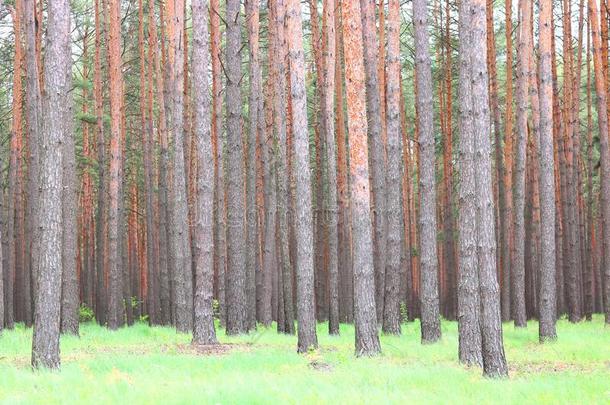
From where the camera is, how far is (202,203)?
1226 cm

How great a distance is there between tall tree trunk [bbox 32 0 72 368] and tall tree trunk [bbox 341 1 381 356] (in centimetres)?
394

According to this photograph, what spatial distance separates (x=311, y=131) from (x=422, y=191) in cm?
1706

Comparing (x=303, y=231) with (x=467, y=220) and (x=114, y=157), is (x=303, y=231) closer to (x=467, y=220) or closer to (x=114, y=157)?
(x=467, y=220)

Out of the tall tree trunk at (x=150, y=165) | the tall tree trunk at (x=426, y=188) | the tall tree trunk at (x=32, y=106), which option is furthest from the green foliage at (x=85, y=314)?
the tall tree trunk at (x=426, y=188)

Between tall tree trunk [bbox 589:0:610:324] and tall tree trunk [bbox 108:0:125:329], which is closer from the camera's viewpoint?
tall tree trunk [bbox 589:0:610:324]

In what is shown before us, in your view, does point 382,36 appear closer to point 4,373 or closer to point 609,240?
point 609,240

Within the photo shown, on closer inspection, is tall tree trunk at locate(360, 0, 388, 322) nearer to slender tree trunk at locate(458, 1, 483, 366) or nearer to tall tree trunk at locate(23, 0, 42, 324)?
slender tree trunk at locate(458, 1, 483, 366)

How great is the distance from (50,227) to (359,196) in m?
4.13

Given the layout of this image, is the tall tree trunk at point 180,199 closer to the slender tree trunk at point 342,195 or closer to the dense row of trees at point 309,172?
the dense row of trees at point 309,172

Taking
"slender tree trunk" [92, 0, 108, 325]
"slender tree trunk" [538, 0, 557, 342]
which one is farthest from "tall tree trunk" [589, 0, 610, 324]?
"slender tree trunk" [92, 0, 108, 325]

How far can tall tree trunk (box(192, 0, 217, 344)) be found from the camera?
12.2 meters

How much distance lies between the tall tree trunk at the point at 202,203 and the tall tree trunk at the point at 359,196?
288 centimetres

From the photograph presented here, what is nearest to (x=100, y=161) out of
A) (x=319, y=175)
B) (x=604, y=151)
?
(x=319, y=175)

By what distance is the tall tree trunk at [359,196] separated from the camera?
33.6ft
